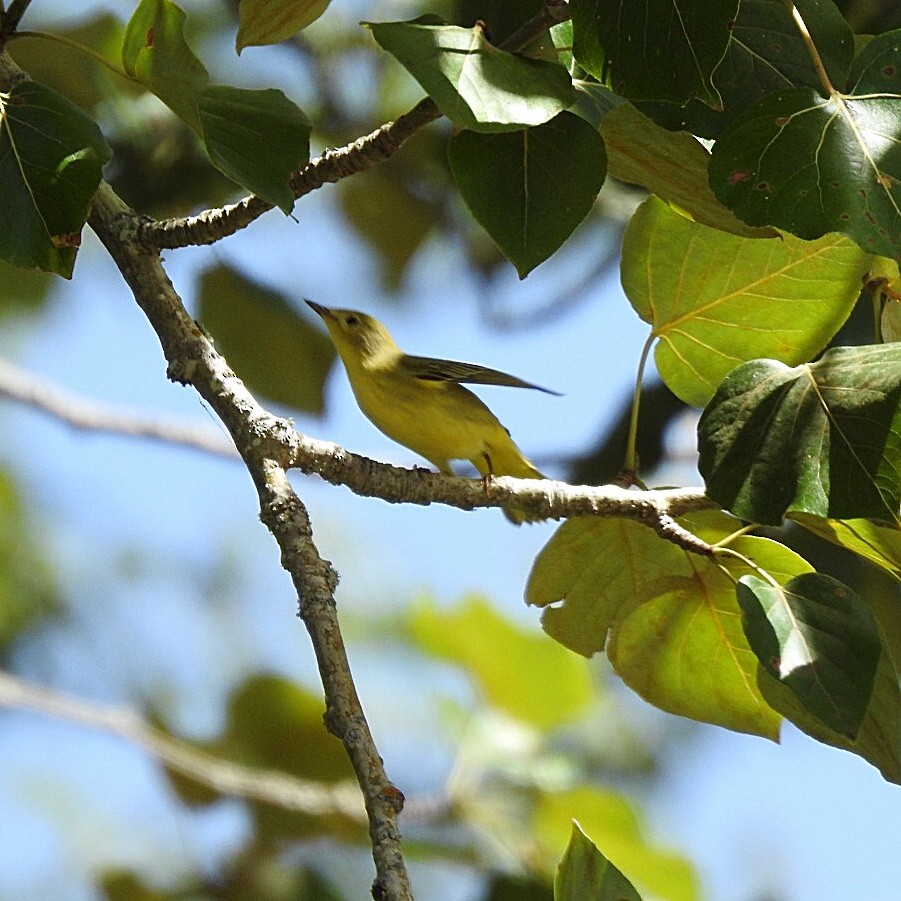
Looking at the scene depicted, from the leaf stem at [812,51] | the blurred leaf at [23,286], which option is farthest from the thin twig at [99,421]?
the leaf stem at [812,51]

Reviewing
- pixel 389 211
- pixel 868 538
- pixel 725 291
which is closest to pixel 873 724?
pixel 868 538

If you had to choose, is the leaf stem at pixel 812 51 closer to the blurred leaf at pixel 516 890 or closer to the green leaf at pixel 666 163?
the green leaf at pixel 666 163

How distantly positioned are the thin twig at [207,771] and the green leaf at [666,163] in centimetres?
100

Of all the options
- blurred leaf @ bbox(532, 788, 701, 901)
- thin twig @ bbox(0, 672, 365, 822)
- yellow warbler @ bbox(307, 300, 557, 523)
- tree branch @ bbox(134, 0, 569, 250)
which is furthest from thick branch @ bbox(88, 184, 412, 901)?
blurred leaf @ bbox(532, 788, 701, 901)

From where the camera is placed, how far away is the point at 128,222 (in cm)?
90

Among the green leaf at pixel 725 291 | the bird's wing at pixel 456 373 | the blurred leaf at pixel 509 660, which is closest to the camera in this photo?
the green leaf at pixel 725 291

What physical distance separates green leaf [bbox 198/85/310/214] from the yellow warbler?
29.0 inches

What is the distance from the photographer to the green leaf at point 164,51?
2.75 feet

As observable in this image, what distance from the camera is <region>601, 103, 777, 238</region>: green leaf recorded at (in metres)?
0.77

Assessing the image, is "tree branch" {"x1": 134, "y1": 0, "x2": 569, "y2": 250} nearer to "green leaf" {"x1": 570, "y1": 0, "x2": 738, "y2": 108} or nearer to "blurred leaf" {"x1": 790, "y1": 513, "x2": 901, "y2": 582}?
"green leaf" {"x1": 570, "y1": 0, "x2": 738, "y2": 108}

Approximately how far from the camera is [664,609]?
95 cm

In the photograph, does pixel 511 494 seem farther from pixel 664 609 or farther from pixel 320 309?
pixel 320 309

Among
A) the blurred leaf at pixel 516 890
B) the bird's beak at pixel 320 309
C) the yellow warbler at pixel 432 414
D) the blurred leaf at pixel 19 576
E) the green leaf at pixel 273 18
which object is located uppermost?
the green leaf at pixel 273 18

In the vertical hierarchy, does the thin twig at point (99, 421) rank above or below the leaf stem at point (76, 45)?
below
